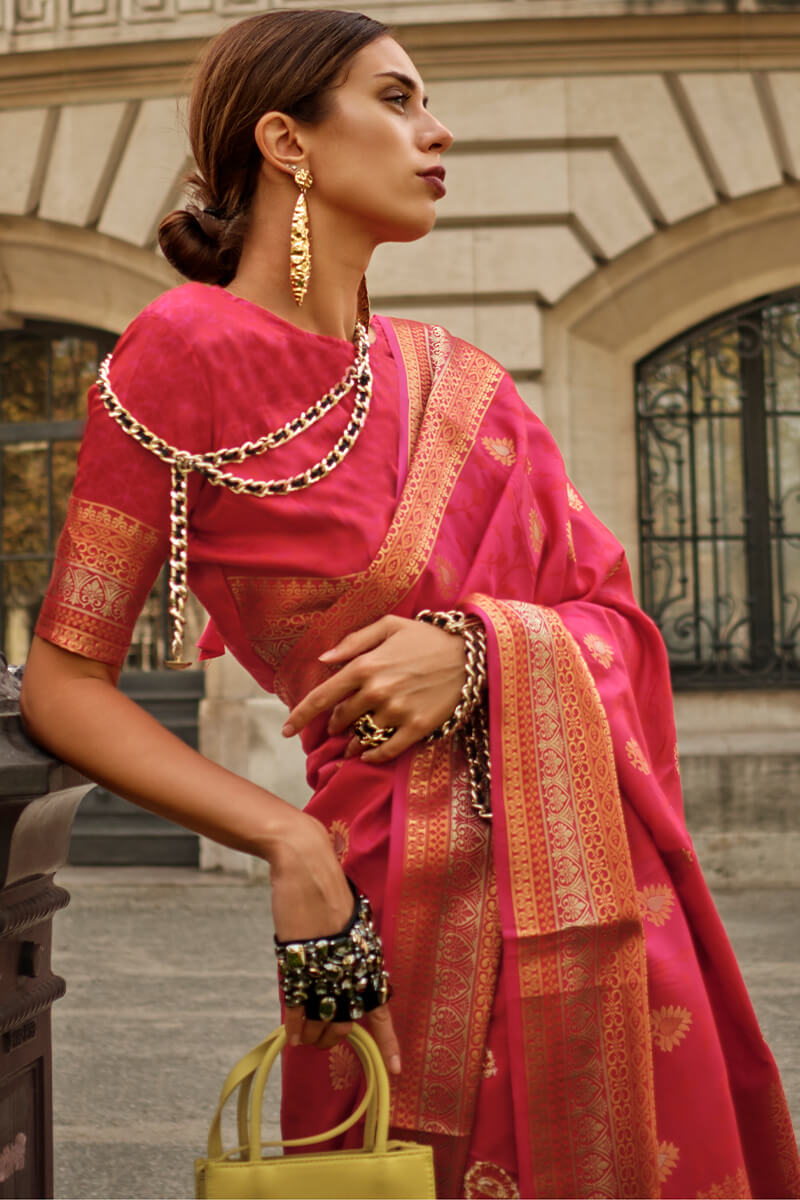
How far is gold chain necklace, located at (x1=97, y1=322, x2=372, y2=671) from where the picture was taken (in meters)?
1.45

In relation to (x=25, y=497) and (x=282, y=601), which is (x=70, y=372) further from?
(x=282, y=601)

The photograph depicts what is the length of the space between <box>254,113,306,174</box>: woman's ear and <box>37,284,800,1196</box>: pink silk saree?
17 centimetres

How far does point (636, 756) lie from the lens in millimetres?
1627

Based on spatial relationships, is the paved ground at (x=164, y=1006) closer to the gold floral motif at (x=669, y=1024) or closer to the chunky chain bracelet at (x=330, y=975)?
the gold floral motif at (x=669, y=1024)

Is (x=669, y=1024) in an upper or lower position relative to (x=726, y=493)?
lower

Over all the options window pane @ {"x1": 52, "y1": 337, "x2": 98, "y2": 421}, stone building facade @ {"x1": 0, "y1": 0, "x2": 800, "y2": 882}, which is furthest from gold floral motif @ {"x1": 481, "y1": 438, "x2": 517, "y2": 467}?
window pane @ {"x1": 52, "y1": 337, "x2": 98, "y2": 421}

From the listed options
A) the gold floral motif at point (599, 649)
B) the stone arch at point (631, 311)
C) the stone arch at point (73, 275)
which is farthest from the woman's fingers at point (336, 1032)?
the stone arch at point (73, 275)

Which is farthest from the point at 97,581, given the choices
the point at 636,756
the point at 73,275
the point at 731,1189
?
the point at 73,275

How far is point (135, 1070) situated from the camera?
4121mm

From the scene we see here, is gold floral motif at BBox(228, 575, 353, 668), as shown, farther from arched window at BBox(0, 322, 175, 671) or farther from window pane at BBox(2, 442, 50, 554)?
window pane at BBox(2, 442, 50, 554)

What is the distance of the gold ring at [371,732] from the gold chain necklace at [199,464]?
0.19 metres

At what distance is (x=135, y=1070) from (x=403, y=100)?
3.27 m

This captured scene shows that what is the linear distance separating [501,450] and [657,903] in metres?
0.55

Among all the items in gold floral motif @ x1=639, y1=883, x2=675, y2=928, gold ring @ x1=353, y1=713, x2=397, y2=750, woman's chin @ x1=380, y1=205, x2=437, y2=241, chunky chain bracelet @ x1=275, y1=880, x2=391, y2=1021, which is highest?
woman's chin @ x1=380, y1=205, x2=437, y2=241
